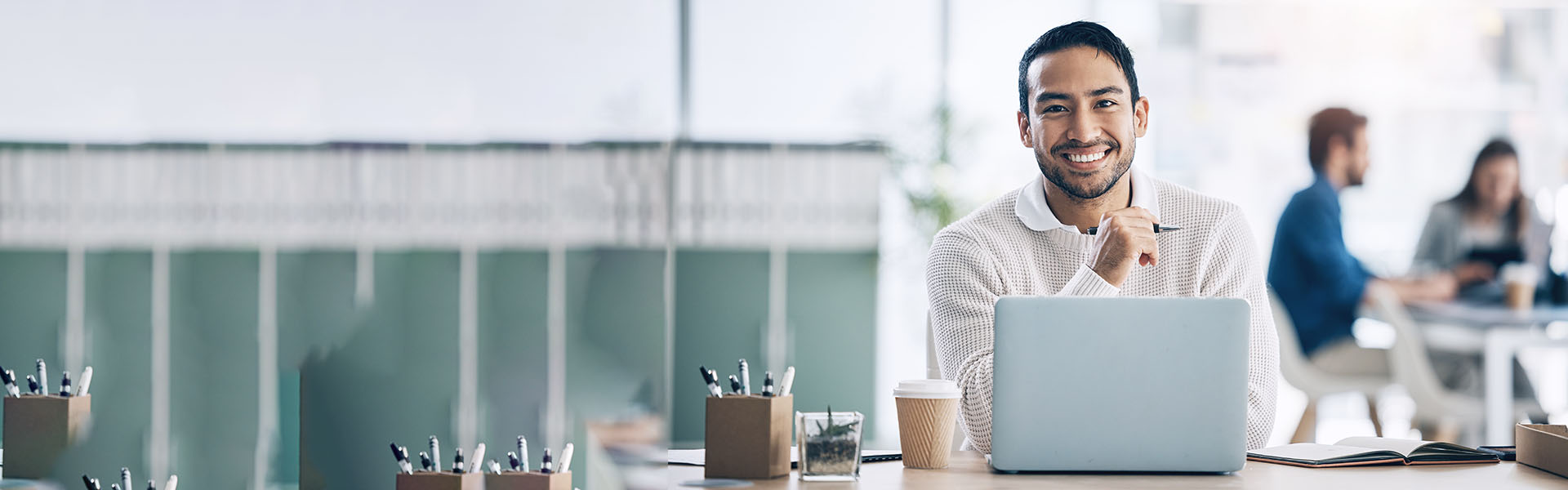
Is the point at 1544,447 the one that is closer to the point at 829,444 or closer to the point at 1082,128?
the point at 1082,128

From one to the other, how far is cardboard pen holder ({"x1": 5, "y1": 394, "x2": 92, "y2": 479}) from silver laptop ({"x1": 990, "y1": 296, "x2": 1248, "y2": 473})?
1.34 metres

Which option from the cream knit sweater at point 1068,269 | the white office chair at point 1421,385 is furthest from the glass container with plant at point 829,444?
the white office chair at point 1421,385

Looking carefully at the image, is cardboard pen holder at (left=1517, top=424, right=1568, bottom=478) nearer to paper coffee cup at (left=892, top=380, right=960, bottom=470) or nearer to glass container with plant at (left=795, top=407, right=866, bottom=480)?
paper coffee cup at (left=892, top=380, right=960, bottom=470)

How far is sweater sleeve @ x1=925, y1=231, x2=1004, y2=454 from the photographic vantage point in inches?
66.5

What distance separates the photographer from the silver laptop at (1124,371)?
4.37 ft

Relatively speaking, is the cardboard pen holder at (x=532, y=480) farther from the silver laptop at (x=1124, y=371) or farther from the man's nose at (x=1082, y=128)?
the man's nose at (x=1082, y=128)

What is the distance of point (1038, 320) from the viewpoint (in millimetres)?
1331

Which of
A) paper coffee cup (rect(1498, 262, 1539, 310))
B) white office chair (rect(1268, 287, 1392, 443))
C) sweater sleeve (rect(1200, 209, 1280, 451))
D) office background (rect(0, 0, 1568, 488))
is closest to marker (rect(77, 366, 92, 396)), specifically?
office background (rect(0, 0, 1568, 488))

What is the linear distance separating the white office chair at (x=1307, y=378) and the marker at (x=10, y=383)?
3.45 m

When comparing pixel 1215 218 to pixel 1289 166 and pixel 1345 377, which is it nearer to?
pixel 1345 377

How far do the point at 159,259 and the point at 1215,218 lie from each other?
5.51ft

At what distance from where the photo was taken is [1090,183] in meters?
1.92

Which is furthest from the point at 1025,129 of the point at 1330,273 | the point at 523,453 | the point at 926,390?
the point at 1330,273

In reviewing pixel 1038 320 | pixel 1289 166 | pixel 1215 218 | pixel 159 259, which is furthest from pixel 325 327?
pixel 1289 166
